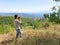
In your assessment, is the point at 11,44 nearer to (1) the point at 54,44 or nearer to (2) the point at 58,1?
(1) the point at 54,44

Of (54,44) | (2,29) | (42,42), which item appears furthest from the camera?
(2,29)

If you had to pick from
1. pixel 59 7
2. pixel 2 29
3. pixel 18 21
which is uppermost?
pixel 59 7

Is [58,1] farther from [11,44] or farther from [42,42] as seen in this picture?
[11,44]

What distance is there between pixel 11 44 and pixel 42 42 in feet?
5.64

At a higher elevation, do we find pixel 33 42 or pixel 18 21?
pixel 18 21

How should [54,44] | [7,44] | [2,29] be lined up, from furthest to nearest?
[2,29], [7,44], [54,44]

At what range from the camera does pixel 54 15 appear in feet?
39.5

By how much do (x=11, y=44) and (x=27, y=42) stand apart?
977 mm

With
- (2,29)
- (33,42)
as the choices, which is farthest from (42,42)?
(2,29)

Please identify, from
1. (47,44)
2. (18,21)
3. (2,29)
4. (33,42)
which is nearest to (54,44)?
(47,44)

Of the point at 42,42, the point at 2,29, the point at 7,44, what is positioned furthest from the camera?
the point at 2,29

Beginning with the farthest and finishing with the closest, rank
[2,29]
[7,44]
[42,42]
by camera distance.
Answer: [2,29], [7,44], [42,42]

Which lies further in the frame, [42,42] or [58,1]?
[58,1]

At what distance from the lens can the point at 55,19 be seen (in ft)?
39.9
